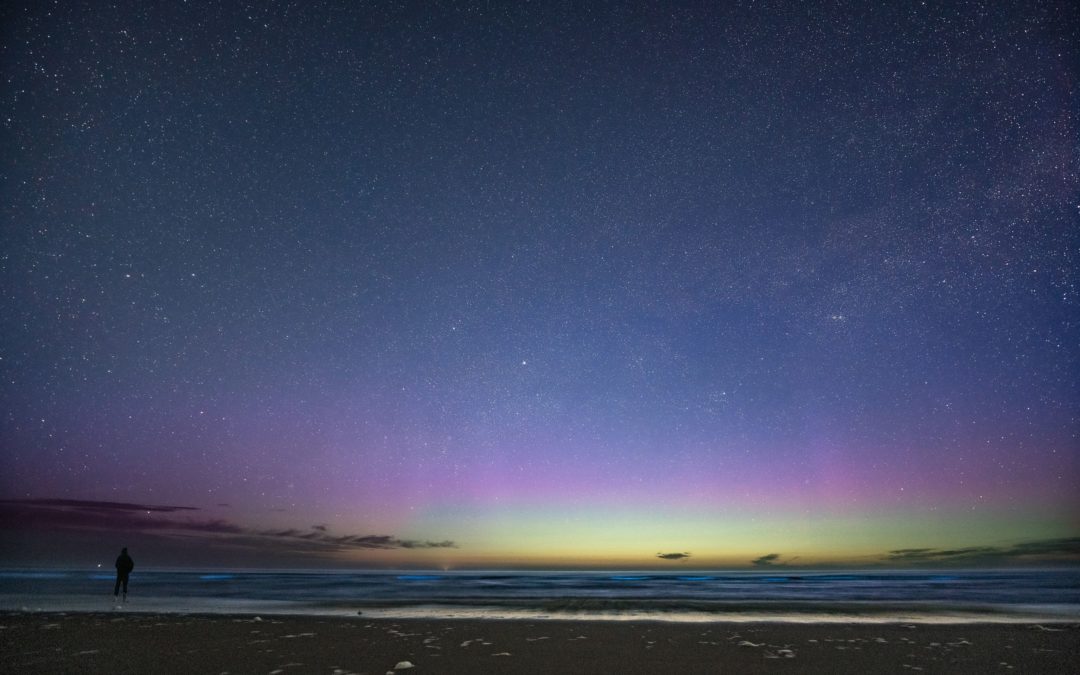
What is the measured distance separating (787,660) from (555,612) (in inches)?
491

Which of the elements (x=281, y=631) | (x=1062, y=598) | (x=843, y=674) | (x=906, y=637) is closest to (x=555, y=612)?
(x=281, y=631)

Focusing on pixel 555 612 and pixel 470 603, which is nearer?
pixel 555 612

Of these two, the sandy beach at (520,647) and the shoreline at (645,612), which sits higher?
the sandy beach at (520,647)

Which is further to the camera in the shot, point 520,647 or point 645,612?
Answer: point 645,612

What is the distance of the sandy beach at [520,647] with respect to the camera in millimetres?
10688

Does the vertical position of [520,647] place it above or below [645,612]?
above

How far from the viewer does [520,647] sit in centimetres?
1296

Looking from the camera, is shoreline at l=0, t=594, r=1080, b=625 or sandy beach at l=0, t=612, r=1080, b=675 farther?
shoreline at l=0, t=594, r=1080, b=625

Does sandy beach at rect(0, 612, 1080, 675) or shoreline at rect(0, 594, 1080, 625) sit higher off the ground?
sandy beach at rect(0, 612, 1080, 675)

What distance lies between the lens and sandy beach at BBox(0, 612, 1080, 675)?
1069 cm

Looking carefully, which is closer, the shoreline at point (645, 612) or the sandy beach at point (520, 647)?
the sandy beach at point (520, 647)

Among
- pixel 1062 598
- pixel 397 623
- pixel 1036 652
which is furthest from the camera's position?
pixel 1062 598

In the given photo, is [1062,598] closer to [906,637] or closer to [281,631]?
[906,637]

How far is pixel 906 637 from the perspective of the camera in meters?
14.3
